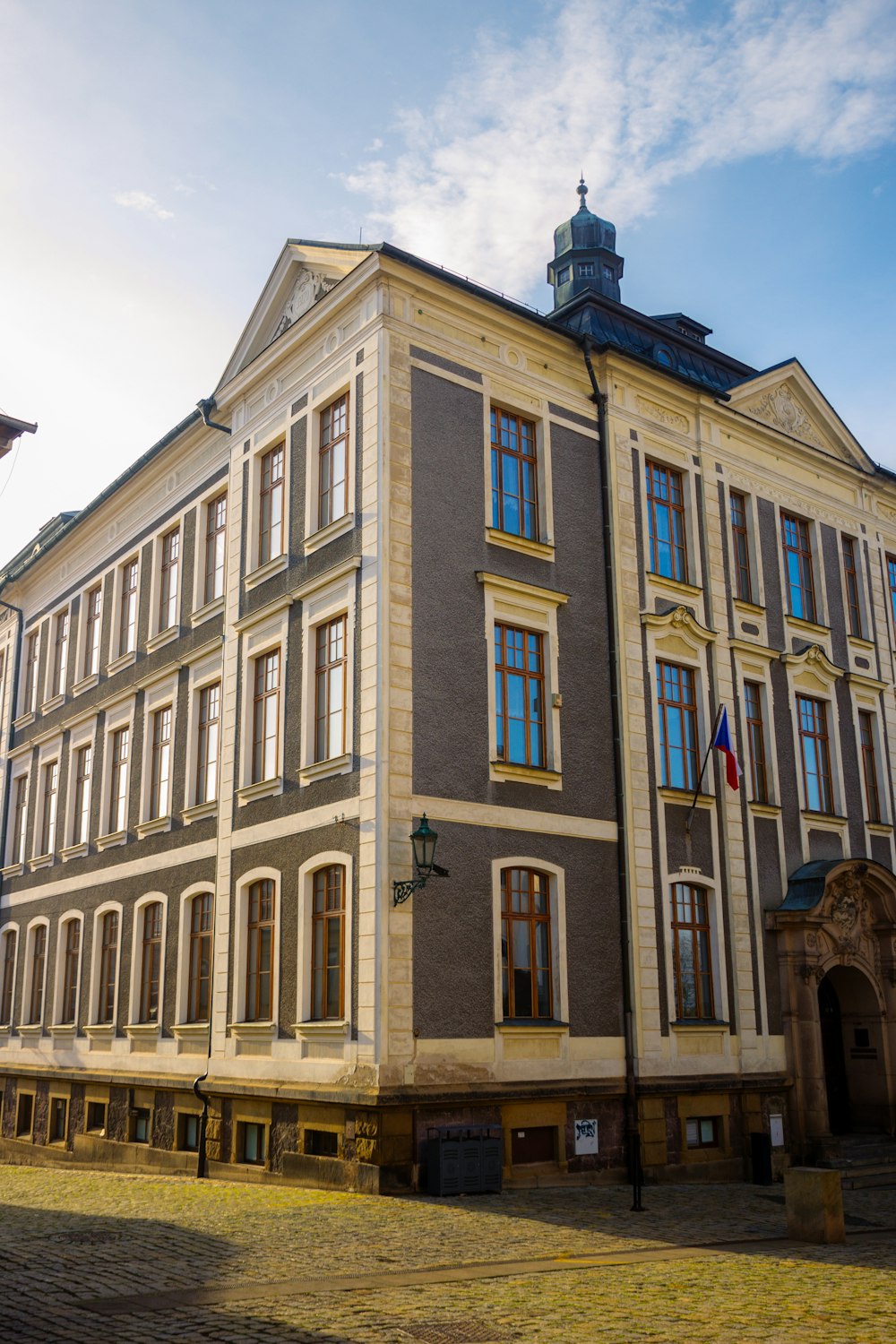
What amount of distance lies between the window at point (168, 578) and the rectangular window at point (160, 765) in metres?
1.79

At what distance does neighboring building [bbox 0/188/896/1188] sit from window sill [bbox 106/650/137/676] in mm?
259

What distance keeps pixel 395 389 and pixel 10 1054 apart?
58.7 feet

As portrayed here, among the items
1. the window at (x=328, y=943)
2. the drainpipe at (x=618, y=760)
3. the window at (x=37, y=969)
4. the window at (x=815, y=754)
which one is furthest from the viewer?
the window at (x=37, y=969)

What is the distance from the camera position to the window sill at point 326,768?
18141mm

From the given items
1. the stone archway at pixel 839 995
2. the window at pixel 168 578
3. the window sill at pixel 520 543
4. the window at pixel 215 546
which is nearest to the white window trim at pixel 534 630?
the window sill at pixel 520 543

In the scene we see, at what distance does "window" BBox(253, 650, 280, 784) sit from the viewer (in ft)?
67.6

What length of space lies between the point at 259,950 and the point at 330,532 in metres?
6.42

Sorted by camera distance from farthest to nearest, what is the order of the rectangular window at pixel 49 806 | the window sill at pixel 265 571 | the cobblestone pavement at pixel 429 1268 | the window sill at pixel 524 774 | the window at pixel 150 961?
the rectangular window at pixel 49 806 → the window at pixel 150 961 → the window sill at pixel 265 571 → the window sill at pixel 524 774 → the cobblestone pavement at pixel 429 1268

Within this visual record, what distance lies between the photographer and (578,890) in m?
19.4

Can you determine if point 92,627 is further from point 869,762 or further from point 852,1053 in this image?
point 852,1053

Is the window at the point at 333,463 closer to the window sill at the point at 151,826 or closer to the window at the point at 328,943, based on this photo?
the window at the point at 328,943

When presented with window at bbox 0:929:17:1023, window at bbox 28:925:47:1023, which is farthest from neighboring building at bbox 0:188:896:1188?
window at bbox 0:929:17:1023

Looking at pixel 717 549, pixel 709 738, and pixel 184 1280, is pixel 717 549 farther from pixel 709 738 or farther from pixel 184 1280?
pixel 184 1280

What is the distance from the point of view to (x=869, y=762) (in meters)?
25.5
